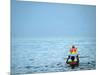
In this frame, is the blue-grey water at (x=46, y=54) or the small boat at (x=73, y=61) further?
the small boat at (x=73, y=61)

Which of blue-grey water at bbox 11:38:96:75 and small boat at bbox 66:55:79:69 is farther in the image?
small boat at bbox 66:55:79:69

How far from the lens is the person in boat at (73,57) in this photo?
169 centimetres

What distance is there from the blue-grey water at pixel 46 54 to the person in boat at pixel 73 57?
3cm

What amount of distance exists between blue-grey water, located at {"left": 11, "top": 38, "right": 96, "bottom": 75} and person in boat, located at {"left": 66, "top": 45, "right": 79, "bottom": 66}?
0.03m

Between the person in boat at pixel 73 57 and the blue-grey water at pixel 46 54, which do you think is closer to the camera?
the blue-grey water at pixel 46 54

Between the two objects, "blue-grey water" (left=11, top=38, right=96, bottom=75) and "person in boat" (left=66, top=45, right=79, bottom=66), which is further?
"person in boat" (left=66, top=45, right=79, bottom=66)

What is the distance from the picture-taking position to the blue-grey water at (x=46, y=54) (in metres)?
1.57

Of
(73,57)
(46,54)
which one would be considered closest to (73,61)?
(73,57)

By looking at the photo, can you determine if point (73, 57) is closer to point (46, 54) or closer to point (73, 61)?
point (73, 61)

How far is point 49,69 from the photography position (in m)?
1.64

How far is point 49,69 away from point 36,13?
0.50m

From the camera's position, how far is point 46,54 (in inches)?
64.5

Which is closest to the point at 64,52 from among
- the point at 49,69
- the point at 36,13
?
the point at 49,69

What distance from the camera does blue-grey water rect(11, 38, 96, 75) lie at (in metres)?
1.57
